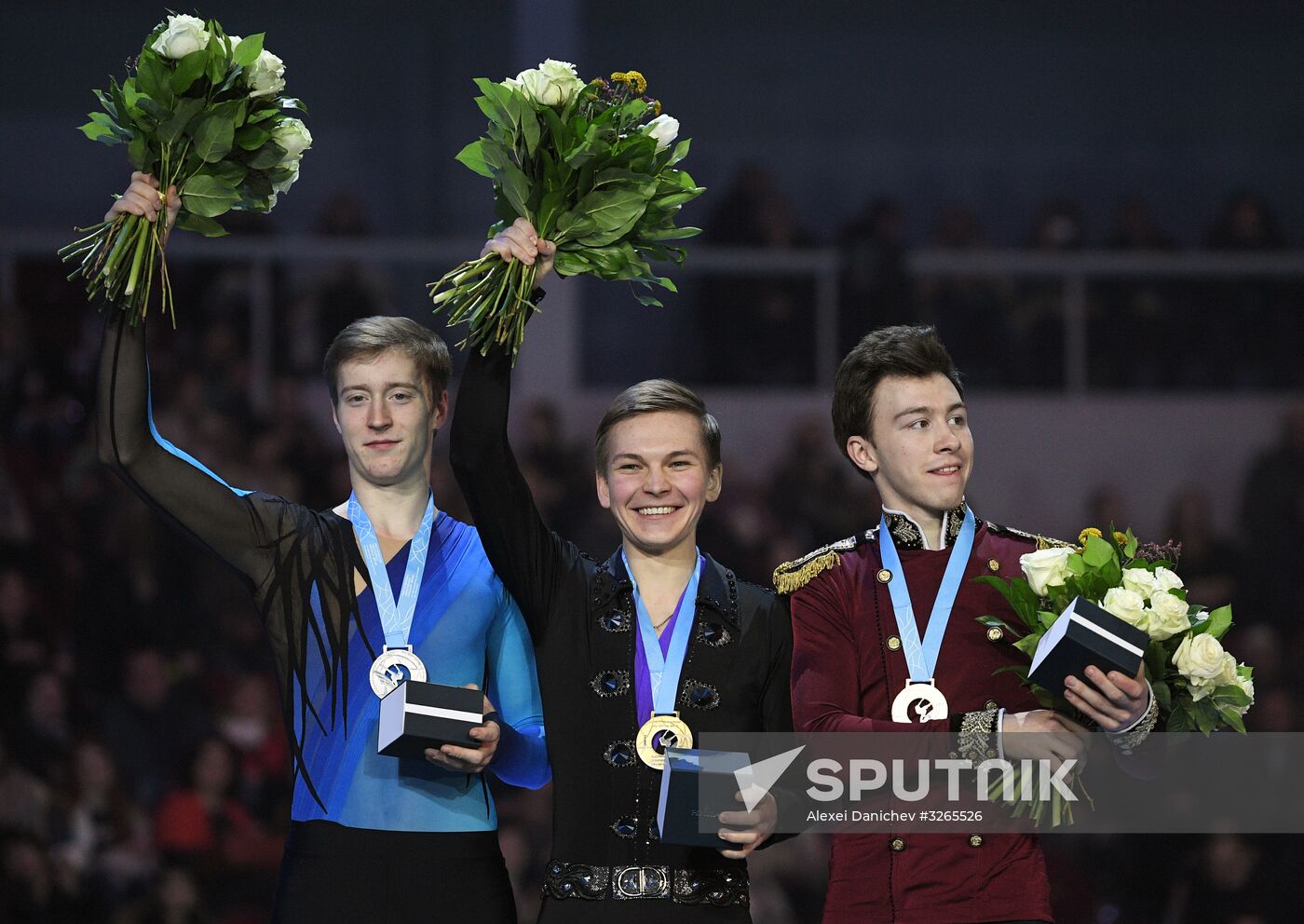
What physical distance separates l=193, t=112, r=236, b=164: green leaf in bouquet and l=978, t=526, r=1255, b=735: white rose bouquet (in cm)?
165

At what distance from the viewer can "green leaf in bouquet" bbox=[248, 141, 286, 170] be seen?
127 inches

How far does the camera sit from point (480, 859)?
10.3 ft

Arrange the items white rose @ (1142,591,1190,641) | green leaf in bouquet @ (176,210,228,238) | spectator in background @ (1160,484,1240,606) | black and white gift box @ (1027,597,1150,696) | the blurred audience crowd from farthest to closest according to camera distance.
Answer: spectator in background @ (1160,484,1240,606)
the blurred audience crowd
green leaf in bouquet @ (176,210,228,238)
white rose @ (1142,591,1190,641)
black and white gift box @ (1027,597,1150,696)

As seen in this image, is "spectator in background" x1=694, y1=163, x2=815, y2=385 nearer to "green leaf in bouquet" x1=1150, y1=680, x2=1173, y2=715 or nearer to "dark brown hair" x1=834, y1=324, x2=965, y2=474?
"dark brown hair" x1=834, y1=324, x2=965, y2=474

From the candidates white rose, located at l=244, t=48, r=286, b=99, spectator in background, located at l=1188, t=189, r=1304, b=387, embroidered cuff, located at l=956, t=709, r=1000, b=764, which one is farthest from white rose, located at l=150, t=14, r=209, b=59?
spectator in background, located at l=1188, t=189, r=1304, b=387

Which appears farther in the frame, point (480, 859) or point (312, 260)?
point (312, 260)

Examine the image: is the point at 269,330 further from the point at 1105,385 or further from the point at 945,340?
the point at 1105,385

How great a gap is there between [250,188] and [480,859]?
Answer: 140 centimetres

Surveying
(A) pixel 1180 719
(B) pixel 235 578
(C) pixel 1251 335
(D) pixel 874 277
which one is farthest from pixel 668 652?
(C) pixel 1251 335

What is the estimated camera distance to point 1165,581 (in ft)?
9.68

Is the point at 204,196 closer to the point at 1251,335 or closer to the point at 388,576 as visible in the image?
the point at 388,576

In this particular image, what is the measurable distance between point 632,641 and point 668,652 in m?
0.07

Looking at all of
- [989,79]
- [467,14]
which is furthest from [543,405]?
[989,79]

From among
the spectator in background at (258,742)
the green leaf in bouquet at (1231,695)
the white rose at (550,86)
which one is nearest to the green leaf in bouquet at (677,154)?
the white rose at (550,86)
